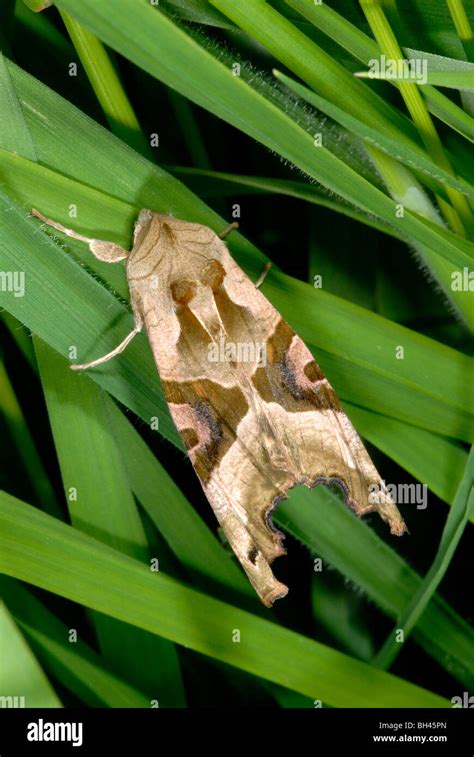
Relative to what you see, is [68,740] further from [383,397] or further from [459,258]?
[459,258]

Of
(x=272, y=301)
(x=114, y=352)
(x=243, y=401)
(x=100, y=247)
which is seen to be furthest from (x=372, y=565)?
(x=100, y=247)

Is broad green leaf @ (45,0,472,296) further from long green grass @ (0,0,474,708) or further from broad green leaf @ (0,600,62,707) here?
broad green leaf @ (0,600,62,707)

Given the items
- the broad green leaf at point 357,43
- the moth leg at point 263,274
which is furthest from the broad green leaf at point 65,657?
the broad green leaf at point 357,43

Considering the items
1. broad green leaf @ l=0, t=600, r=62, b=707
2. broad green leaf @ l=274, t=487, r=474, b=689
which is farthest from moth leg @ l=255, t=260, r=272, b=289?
broad green leaf @ l=0, t=600, r=62, b=707

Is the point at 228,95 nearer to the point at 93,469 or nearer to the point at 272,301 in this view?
the point at 272,301

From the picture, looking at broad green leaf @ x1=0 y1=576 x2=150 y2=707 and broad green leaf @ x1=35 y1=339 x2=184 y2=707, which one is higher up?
broad green leaf @ x1=35 y1=339 x2=184 y2=707

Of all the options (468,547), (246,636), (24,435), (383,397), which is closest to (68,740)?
(246,636)
